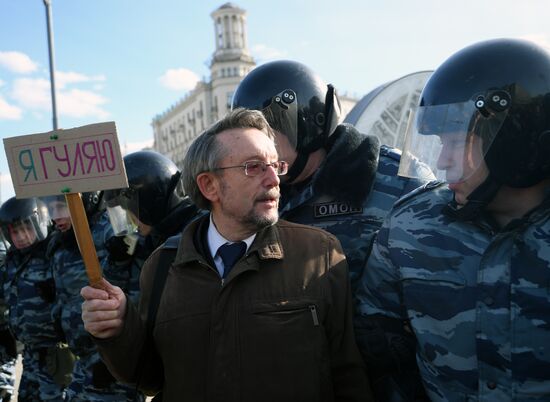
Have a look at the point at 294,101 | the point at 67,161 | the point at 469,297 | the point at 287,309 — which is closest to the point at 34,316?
the point at 294,101

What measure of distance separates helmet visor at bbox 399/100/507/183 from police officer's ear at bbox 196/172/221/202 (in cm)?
77

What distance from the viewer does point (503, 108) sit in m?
1.69

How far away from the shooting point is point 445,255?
1.70m

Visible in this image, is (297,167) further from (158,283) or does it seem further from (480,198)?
(480,198)

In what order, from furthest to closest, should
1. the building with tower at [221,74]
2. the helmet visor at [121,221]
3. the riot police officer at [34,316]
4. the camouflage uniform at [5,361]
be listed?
the building with tower at [221,74] < the camouflage uniform at [5,361] < the riot police officer at [34,316] < the helmet visor at [121,221]

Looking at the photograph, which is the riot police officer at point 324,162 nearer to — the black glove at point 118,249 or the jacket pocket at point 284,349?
the jacket pocket at point 284,349

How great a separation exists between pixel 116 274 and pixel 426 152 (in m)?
2.29

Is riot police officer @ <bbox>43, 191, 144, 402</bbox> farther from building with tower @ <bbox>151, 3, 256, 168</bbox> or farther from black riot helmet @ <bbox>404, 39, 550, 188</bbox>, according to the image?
building with tower @ <bbox>151, 3, 256, 168</bbox>

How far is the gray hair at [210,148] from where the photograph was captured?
1.99m

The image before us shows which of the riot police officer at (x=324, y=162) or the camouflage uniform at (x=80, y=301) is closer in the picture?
the riot police officer at (x=324, y=162)

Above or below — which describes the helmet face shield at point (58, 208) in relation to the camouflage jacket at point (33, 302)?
above

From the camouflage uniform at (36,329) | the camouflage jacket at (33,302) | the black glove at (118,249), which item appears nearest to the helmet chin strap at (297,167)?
the black glove at (118,249)

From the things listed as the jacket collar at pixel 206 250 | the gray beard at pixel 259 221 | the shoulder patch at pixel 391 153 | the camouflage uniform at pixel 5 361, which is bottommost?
the camouflage uniform at pixel 5 361

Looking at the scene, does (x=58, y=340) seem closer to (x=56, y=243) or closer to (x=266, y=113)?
(x=56, y=243)
